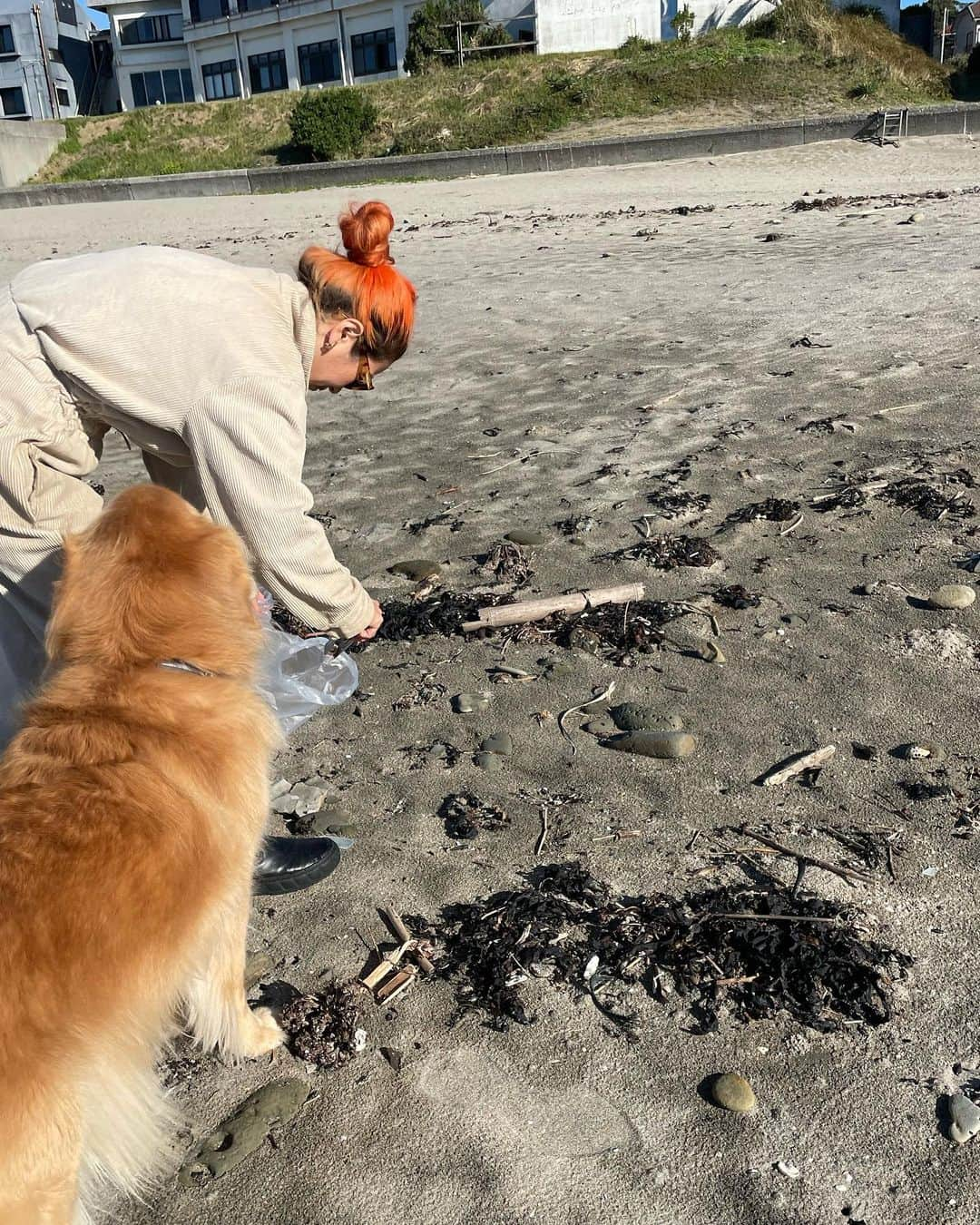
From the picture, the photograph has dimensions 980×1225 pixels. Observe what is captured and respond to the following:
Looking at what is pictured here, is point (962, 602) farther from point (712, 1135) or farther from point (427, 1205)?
point (427, 1205)

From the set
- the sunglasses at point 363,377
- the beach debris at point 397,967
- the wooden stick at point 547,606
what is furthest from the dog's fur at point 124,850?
the wooden stick at point 547,606

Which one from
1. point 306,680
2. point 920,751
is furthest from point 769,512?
point 306,680

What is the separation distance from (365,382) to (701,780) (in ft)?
5.94

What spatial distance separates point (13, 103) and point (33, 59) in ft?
10.7

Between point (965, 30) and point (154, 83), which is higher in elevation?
point (154, 83)

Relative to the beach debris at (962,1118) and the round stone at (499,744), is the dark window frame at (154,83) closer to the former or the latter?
the round stone at (499,744)

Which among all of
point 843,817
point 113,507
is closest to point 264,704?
point 113,507

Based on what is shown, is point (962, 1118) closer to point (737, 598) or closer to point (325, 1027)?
point (325, 1027)

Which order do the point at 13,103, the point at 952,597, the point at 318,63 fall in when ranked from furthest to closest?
1. the point at 13,103
2. the point at 318,63
3. the point at 952,597

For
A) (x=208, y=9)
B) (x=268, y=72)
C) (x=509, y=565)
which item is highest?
(x=208, y=9)

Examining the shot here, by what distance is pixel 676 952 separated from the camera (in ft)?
9.75

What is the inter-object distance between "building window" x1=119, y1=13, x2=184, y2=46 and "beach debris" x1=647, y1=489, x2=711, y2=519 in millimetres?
73750

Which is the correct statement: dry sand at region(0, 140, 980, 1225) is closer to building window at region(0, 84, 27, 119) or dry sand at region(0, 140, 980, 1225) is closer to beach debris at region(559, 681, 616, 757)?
beach debris at region(559, 681, 616, 757)

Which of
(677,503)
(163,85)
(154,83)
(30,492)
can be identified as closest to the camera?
(30,492)
